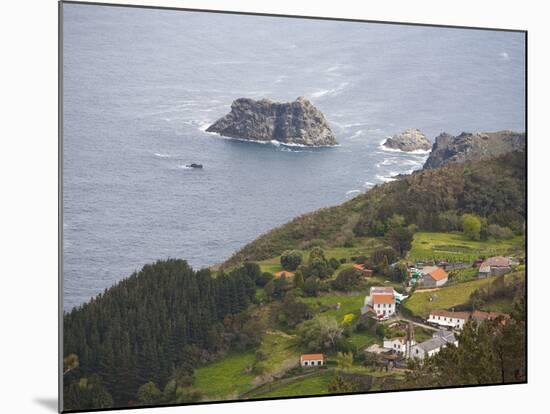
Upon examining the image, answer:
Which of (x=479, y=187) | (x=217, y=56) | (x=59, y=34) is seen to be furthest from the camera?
(x=479, y=187)

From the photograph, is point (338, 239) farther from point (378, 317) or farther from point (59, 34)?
point (59, 34)

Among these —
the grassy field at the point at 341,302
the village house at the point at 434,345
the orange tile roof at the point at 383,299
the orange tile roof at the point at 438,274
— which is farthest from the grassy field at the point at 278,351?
the orange tile roof at the point at 438,274

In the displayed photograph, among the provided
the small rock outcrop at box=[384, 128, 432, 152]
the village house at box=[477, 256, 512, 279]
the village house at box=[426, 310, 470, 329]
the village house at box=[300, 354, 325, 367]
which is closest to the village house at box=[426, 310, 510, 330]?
the village house at box=[426, 310, 470, 329]

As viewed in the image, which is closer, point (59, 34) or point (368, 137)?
point (59, 34)

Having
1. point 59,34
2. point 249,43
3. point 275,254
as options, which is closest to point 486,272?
point 275,254

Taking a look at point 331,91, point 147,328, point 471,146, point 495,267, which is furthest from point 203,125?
point 495,267

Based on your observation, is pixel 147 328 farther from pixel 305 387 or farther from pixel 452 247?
pixel 452 247
